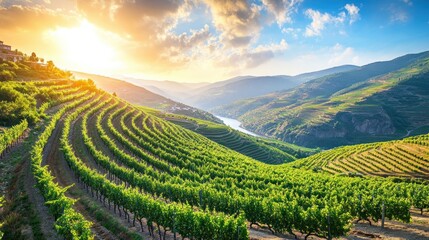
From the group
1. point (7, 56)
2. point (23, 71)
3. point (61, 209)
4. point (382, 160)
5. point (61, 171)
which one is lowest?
point (382, 160)

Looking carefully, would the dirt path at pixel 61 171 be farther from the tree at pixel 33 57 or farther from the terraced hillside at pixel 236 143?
the tree at pixel 33 57

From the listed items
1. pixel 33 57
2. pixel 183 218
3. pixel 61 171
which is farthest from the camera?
pixel 33 57

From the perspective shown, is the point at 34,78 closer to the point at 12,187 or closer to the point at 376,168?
the point at 12,187

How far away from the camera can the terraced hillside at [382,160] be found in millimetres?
91062

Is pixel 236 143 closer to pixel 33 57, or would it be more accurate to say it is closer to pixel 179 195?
pixel 33 57

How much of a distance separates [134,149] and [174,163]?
1080 centimetres

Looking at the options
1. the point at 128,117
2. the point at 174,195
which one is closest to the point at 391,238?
the point at 174,195

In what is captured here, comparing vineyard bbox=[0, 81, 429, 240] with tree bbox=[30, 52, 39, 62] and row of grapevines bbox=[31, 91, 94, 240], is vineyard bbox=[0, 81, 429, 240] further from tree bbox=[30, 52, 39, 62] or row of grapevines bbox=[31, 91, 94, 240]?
tree bbox=[30, 52, 39, 62]

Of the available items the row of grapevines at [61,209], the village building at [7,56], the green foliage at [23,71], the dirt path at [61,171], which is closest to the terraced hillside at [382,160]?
the dirt path at [61,171]

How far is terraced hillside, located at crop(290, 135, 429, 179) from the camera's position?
9106 centimetres

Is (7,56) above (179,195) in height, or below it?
above

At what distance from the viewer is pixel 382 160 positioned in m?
102

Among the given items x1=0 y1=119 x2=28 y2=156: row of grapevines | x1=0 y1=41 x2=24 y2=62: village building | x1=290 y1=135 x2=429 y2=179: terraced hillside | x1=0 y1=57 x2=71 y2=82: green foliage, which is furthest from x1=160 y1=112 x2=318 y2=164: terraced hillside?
x1=0 y1=119 x2=28 y2=156: row of grapevines

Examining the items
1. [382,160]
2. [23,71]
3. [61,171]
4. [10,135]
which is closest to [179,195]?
[61,171]
